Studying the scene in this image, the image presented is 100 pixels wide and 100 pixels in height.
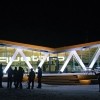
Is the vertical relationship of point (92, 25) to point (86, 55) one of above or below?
above

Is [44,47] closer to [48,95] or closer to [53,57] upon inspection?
[53,57]

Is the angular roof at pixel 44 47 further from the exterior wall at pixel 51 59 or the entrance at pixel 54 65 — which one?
the entrance at pixel 54 65

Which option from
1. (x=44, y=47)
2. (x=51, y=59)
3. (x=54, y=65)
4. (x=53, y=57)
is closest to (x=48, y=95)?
(x=44, y=47)

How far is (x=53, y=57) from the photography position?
4703 cm

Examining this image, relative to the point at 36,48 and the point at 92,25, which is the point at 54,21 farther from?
the point at 36,48

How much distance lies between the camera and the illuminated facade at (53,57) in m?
45.3

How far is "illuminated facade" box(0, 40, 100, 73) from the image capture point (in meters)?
45.3

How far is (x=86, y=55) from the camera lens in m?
47.2

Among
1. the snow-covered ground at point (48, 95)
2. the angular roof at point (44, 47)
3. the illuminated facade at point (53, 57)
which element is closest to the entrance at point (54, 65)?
the illuminated facade at point (53, 57)

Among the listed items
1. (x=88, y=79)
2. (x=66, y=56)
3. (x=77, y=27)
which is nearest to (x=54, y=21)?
(x=77, y=27)

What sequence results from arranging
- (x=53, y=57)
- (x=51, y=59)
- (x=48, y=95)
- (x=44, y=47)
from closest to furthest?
(x=48, y=95)
(x=44, y=47)
(x=53, y=57)
(x=51, y=59)

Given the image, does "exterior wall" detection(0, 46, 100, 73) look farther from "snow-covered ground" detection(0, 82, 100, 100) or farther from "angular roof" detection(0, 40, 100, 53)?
"snow-covered ground" detection(0, 82, 100, 100)

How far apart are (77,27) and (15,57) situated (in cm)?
1162

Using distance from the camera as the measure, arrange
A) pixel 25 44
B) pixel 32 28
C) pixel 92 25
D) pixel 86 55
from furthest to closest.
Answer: pixel 92 25 → pixel 32 28 → pixel 86 55 → pixel 25 44
